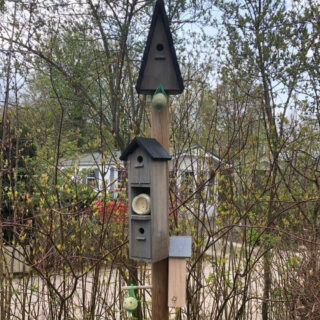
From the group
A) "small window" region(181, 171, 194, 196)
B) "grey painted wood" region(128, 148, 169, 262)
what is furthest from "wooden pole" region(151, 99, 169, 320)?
"small window" region(181, 171, 194, 196)

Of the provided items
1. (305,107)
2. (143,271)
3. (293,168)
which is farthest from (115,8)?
(143,271)

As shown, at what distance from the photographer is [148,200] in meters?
1.81

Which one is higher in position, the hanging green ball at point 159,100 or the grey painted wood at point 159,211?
the hanging green ball at point 159,100

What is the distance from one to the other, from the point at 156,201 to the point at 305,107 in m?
2.85

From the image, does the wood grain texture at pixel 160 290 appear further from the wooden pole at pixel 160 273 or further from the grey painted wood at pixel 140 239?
the grey painted wood at pixel 140 239

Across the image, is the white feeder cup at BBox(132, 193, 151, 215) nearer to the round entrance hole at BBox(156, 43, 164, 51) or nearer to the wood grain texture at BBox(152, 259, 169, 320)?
the wood grain texture at BBox(152, 259, 169, 320)

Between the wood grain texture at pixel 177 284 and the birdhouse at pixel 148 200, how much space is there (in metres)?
0.08

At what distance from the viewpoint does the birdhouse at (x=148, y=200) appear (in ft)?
5.94

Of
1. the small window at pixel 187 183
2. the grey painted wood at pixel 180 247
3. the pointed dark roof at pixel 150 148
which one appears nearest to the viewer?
the pointed dark roof at pixel 150 148

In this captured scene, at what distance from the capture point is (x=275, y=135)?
3512mm

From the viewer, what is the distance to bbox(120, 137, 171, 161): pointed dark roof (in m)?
1.79

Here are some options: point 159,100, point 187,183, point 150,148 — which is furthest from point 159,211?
point 187,183

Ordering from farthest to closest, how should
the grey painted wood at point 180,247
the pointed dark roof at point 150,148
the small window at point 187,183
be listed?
the small window at point 187,183
the grey painted wood at point 180,247
the pointed dark roof at point 150,148

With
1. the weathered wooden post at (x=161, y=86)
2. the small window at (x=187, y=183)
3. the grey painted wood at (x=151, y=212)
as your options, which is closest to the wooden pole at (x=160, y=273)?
the weathered wooden post at (x=161, y=86)
